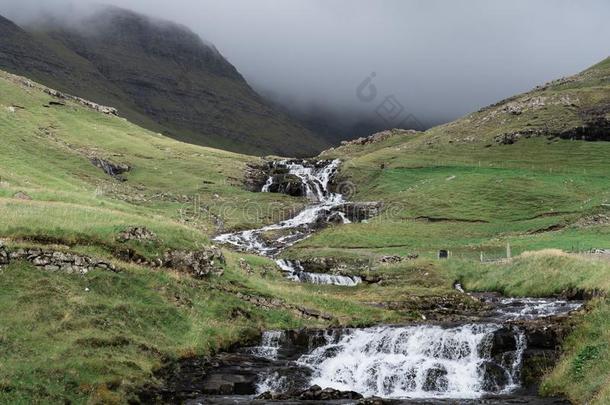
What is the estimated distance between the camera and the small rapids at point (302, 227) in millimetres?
58000

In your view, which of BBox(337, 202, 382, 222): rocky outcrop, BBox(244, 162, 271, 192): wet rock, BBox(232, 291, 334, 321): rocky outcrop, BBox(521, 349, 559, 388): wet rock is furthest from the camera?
BBox(244, 162, 271, 192): wet rock

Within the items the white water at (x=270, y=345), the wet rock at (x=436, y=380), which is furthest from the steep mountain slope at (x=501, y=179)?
the wet rock at (x=436, y=380)

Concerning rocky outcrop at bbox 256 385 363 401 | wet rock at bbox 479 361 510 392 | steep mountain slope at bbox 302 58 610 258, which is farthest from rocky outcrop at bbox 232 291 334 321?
steep mountain slope at bbox 302 58 610 258

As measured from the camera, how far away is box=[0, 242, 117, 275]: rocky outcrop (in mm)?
31203

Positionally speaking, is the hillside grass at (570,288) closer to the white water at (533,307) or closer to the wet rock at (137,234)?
the white water at (533,307)

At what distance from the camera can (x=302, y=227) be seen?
94.6 metres

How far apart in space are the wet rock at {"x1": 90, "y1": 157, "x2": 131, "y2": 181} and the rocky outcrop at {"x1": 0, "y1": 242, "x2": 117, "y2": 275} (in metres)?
92.7

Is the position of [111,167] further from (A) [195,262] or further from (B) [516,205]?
(A) [195,262]

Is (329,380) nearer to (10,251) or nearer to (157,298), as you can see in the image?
(157,298)

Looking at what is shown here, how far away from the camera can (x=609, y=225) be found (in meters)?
72.1

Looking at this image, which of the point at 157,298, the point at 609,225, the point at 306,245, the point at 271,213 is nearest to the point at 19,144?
the point at 271,213

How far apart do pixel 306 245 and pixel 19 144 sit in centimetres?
7034

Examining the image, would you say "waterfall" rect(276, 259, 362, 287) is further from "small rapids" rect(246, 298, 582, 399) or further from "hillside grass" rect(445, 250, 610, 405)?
"small rapids" rect(246, 298, 582, 399)

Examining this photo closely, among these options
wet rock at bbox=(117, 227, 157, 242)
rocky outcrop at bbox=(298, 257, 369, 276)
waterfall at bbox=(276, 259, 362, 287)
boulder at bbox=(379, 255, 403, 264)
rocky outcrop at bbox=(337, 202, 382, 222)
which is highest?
rocky outcrop at bbox=(337, 202, 382, 222)
